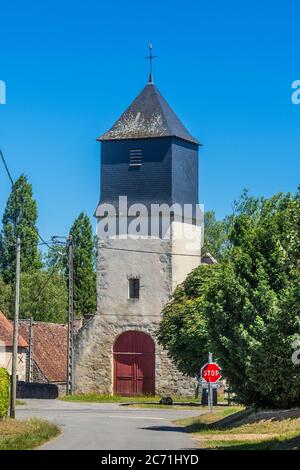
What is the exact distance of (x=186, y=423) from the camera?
36062 mm

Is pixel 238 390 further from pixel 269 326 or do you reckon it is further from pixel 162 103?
pixel 162 103

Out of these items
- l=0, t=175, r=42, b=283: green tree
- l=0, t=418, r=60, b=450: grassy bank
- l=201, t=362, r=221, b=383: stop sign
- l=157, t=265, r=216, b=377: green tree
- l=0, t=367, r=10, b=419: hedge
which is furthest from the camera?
l=0, t=175, r=42, b=283: green tree

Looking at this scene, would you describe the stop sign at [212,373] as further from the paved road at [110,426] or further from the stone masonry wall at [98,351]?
the stone masonry wall at [98,351]

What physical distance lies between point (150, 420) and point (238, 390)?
23.2 ft

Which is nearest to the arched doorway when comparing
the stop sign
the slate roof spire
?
the slate roof spire

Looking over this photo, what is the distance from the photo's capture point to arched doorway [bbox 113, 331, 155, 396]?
193 feet

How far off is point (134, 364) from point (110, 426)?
Answer: 2613 cm

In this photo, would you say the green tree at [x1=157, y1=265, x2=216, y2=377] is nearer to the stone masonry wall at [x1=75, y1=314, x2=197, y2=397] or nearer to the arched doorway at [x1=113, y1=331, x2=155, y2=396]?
the arched doorway at [x1=113, y1=331, x2=155, y2=396]

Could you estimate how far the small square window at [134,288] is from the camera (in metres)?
59.3

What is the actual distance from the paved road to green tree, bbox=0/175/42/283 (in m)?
28.6

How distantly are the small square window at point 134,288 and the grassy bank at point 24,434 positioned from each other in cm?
2830

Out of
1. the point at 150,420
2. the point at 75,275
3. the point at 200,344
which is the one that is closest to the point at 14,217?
the point at 75,275

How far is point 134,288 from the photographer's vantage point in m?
59.5

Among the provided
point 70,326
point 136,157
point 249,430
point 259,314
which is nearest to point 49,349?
point 70,326
